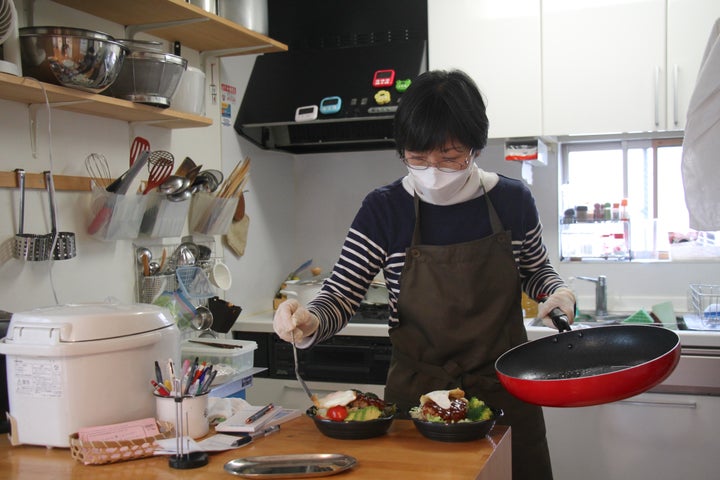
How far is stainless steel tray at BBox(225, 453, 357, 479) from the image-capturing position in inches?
42.6

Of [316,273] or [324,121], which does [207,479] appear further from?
[316,273]

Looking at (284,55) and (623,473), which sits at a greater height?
(284,55)

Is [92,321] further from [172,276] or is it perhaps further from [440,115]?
[172,276]

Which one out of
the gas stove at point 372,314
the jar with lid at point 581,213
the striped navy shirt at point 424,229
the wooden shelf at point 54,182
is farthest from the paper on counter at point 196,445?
the jar with lid at point 581,213

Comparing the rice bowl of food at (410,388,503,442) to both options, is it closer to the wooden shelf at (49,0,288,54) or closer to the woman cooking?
the woman cooking

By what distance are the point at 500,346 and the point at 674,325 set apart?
1.26 meters

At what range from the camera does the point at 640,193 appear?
293 cm

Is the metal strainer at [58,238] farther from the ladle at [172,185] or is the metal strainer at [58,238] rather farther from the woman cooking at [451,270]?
the woman cooking at [451,270]

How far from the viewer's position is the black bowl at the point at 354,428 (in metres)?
1.23

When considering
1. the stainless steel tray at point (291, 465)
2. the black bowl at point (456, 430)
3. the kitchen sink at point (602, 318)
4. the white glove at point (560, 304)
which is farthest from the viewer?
the kitchen sink at point (602, 318)

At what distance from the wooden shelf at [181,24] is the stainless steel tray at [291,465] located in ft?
4.44

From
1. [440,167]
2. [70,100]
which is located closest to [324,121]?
[70,100]

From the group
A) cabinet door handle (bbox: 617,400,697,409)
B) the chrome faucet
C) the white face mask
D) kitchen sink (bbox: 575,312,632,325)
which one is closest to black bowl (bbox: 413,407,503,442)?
the white face mask

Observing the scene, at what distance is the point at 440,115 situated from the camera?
57.0 inches
